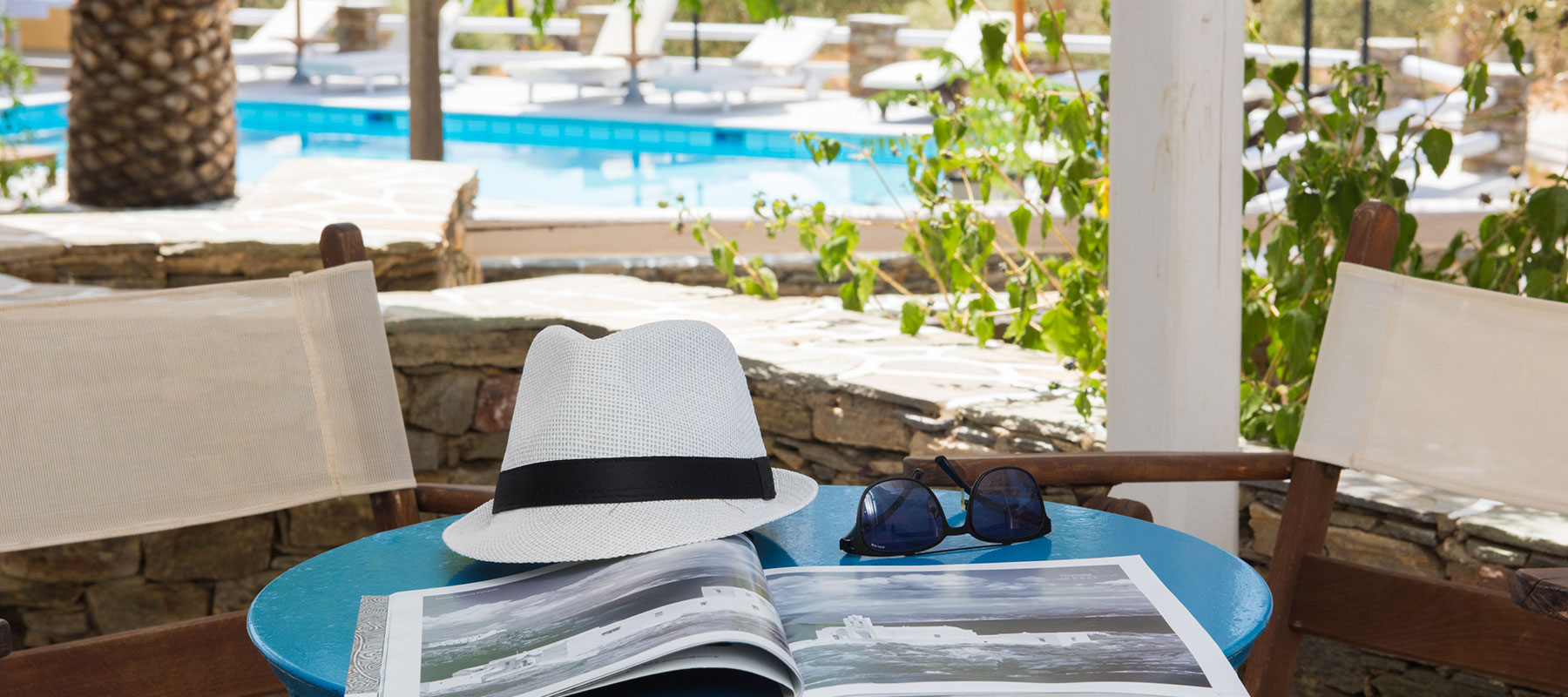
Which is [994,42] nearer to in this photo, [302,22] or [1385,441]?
[1385,441]

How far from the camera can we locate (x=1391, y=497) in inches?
85.4

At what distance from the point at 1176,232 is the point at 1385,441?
0.45m

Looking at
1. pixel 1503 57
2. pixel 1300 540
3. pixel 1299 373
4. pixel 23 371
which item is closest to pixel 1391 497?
pixel 1299 373

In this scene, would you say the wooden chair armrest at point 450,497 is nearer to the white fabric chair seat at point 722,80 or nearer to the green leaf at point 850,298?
the green leaf at point 850,298

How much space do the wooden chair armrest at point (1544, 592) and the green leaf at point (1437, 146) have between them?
135 centimetres

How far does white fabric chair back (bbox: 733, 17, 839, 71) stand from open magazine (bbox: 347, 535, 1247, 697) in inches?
454

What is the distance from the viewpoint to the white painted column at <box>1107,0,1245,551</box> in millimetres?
2025

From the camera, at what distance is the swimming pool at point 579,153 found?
9328mm

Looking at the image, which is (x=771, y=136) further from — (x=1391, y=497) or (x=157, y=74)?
(x=1391, y=497)

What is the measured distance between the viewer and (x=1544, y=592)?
118cm

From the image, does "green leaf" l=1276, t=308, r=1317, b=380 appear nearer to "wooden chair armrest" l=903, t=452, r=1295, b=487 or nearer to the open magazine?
"wooden chair armrest" l=903, t=452, r=1295, b=487

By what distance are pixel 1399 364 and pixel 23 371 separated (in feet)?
5.74

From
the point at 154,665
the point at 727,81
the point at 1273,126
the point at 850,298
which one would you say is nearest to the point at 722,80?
the point at 727,81

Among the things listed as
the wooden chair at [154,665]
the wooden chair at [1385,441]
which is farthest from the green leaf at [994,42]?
the wooden chair at [154,665]
